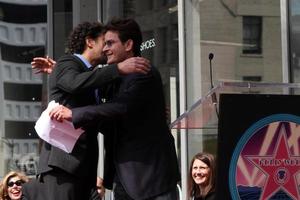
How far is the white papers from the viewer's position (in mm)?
3752

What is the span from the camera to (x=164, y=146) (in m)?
3.63

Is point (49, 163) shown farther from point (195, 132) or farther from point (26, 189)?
point (195, 132)

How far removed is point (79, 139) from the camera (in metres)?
3.82

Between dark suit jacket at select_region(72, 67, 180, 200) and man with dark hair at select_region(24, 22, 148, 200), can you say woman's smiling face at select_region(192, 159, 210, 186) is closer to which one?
man with dark hair at select_region(24, 22, 148, 200)

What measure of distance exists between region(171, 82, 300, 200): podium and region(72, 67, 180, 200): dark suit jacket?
0.32 metres

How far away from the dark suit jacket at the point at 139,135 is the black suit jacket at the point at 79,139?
0.62 ft

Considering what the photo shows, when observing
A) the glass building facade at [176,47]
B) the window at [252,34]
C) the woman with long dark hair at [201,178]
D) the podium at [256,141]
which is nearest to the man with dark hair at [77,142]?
the podium at [256,141]

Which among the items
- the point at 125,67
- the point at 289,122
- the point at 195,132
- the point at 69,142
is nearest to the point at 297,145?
the point at 289,122

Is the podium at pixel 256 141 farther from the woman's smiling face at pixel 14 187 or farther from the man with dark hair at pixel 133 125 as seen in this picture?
the woman's smiling face at pixel 14 187

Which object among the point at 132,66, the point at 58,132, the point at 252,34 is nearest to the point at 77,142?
the point at 58,132

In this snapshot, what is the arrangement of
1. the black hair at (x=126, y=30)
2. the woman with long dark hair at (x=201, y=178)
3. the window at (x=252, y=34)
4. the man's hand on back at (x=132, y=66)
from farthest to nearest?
the window at (x=252, y=34), the woman with long dark hair at (x=201, y=178), the black hair at (x=126, y=30), the man's hand on back at (x=132, y=66)

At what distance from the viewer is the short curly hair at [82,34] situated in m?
3.99

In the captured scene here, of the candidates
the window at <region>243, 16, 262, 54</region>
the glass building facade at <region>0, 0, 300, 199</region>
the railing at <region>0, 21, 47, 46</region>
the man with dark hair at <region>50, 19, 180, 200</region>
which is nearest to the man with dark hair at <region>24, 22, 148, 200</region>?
the man with dark hair at <region>50, 19, 180, 200</region>

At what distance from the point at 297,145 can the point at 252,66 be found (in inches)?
170
